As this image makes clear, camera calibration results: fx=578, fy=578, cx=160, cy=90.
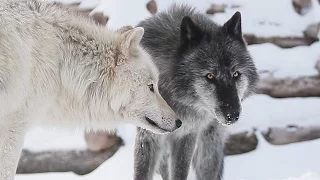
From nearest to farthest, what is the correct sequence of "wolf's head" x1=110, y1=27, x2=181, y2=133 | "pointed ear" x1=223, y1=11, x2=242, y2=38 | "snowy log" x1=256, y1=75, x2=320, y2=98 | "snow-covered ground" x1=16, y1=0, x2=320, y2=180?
1. "wolf's head" x1=110, y1=27, x2=181, y2=133
2. "pointed ear" x1=223, y1=11, x2=242, y2=38
3. "snow-covered ground" x1=16, y1=0, x2=320, y2=180
4. "snowy log" x1=256, y1=75, x2=320, y2=98

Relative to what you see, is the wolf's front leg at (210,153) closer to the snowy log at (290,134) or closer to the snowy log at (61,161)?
the snowy log at (61,161)

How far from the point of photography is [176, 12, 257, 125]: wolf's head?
212 inches

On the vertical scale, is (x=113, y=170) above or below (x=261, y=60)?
above

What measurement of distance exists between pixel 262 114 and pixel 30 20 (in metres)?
5.04

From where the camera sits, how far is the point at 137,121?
481 cm

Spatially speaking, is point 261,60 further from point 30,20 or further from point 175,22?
point 30,20

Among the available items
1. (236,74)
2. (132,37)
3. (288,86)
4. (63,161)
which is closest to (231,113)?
(236,74)

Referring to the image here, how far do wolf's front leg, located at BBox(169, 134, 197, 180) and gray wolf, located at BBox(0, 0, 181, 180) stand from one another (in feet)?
4.39

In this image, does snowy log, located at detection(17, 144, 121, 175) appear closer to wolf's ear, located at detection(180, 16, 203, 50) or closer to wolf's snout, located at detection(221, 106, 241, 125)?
wolf's ear, located at detection(180, 16, 203, 50)

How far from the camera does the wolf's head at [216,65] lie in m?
5.39

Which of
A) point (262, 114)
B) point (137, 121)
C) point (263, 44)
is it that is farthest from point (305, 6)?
point (137, 121)

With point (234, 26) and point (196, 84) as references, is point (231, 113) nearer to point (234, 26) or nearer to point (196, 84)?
point (196, 84)

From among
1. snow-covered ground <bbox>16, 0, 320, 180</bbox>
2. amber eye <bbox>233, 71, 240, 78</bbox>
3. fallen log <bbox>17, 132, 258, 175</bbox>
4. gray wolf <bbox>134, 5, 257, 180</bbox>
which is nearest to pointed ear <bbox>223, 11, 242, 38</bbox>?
gray wolf <bbox>134, 5, 257, 180</bbox>

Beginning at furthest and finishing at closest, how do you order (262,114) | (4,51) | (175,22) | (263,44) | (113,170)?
(263,44), (262,114), (113,170), (175,22), (4,51)
